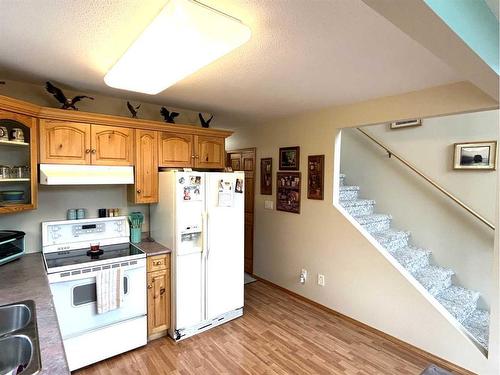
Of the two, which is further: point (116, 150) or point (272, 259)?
point (272, 259)

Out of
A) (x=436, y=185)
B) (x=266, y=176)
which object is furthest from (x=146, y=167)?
(x=436, y=185)

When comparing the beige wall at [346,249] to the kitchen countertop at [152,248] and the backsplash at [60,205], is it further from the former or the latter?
the backsplash at [60,205]

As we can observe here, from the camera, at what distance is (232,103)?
3.02m

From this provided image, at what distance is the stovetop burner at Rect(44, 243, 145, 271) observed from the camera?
88.4 inches

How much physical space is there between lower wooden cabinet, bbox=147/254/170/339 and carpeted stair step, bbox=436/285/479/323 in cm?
266

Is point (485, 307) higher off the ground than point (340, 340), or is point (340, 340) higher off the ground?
point (485, 307)

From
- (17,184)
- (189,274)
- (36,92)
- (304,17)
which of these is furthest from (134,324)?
(304,17)

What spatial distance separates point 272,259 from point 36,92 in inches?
128

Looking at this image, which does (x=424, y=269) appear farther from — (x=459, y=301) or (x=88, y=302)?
(x=88, y=302)

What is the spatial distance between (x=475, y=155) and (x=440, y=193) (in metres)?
0.51

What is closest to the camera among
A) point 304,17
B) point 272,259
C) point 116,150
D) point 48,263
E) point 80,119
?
point 304,17

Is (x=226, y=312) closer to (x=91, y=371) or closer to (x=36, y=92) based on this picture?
(x=91, y=371)

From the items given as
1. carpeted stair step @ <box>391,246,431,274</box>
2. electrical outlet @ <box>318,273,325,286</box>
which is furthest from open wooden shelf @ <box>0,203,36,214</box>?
carpeted stair step @ <box>391,246,431,274</box>

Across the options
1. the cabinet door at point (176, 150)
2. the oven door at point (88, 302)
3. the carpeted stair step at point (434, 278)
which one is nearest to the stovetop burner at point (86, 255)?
the oven door at point (88, 302)
